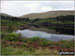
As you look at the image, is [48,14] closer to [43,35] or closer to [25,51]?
[43,35]

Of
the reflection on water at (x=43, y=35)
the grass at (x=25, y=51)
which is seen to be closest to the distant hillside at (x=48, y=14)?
the reflection on water at (x=43, y=35)

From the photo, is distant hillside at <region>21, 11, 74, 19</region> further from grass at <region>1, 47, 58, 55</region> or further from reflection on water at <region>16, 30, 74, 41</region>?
grass at <region>1, 47, 58, 55</region>

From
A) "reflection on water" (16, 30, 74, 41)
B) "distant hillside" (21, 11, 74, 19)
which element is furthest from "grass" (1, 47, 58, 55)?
"distant hillside" (21, 11, 74, 19)

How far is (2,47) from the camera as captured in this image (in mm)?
3486

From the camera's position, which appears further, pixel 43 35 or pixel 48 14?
pixel 43 35

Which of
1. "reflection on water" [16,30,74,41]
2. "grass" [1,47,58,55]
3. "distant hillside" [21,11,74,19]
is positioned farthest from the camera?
"reflection on water" [16,30,74,41]

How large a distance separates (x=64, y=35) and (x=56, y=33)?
30 centimetres

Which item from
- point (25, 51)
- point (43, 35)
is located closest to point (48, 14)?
point (43, 35)

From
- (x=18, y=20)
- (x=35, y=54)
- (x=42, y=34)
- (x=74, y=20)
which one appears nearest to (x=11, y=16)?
(x=18, y=20)

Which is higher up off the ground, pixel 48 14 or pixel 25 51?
pixel 48 14

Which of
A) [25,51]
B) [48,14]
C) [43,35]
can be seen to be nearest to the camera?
[25,51]

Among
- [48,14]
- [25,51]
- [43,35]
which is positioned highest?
[48,14]

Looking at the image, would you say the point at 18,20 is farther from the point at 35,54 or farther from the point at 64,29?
the point at 64,29

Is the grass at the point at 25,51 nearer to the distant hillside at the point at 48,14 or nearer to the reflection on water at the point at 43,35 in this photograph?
the reflection on water at the point at 43,35
